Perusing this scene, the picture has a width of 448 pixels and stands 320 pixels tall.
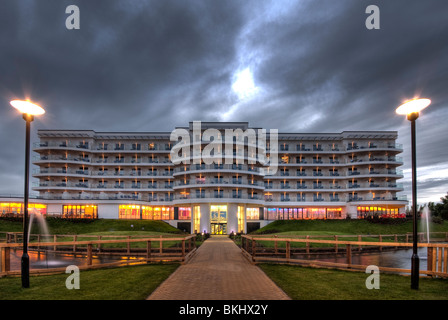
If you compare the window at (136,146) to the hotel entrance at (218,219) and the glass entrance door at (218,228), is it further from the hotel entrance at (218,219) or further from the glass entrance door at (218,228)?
the glass entrance door at (218,228)

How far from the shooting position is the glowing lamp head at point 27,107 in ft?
30.9

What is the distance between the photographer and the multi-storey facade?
6006 cm

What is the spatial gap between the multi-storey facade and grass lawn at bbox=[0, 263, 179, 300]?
153 feet

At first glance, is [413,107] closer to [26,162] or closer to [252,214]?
[26,162]

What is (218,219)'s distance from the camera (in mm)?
51031

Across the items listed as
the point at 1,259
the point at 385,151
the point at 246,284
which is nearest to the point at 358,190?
the point at 385,151

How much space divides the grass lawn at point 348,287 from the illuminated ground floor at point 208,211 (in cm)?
3958

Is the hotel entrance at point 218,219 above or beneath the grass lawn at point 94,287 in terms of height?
beneath

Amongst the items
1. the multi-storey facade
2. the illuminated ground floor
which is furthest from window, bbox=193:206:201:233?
the multi-storey facade

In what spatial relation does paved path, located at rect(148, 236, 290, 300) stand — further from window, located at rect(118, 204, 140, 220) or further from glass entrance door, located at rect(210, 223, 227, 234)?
window, located at rect(118, 204, 140, 220)

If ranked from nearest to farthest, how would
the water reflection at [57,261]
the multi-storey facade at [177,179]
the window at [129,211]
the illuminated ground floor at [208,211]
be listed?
the water reflection at [57,261]
the illuminated ground floor at [208,211]
the window at [129,211]
the multi-storey facade at [177,179]

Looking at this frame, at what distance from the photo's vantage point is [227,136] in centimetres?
5150

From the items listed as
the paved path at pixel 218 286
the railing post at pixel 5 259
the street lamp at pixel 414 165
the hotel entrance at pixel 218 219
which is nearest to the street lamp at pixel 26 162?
Result: the railing post at pixel 5 259
